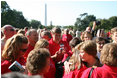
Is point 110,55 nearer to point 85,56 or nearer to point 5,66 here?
point 85,56

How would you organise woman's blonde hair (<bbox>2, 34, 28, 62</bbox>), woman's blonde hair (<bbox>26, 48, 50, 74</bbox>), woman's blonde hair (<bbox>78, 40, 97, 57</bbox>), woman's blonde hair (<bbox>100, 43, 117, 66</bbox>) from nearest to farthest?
woman's blonde hair (<bbox>26, 48, 50, 74</bbox>), woman's blonde hair (<bbox>100, 43, 117, 66</bbox>), woman's blonde hair (<bbox>2, 34, 28, 62</bbox>), woman's blonde hair (<bbox>78, 40, 97, 57</bbox>)

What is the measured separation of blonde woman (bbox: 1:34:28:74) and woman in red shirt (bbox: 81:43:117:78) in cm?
99

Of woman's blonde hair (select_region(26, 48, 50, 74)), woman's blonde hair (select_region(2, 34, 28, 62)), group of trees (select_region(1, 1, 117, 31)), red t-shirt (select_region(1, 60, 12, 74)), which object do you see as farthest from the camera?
group of trees (select_region(1, 1, 117, 31))

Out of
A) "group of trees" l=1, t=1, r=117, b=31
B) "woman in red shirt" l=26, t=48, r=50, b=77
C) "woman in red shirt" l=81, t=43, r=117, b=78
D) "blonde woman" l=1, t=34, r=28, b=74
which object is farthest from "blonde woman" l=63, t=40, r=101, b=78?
"group of trees" l=1, t=1, r=117, b=31

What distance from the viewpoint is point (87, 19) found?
161 feet

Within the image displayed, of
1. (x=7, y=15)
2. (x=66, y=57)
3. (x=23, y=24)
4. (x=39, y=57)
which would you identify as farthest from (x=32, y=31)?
(x=23, y=24)

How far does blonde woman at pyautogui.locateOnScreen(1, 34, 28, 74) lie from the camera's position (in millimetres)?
2088

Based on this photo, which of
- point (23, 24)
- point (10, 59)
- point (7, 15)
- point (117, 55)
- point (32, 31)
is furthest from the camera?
point (23, 24)

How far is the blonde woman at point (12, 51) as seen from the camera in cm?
209

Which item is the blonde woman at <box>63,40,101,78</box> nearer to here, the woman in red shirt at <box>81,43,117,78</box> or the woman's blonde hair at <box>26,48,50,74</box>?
the woman in red shirt at <box>81,43,117,78</box>

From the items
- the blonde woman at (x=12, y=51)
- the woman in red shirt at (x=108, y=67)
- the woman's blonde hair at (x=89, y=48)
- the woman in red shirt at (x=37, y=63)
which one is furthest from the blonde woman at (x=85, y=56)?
the blonde woman at (x=12, y=51)

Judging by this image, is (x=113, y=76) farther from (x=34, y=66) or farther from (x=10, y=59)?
(x=10, y=59)

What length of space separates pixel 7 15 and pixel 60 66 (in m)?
40.6

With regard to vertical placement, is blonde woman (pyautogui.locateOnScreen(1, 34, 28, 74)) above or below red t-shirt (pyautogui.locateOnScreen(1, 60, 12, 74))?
above
